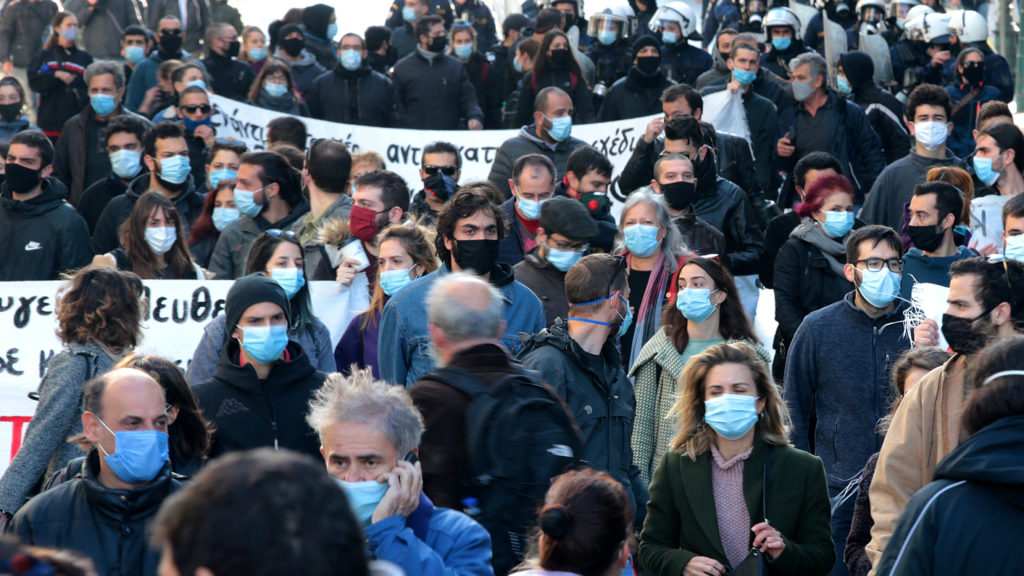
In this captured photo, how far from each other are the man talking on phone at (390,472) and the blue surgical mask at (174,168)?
6.16 metres

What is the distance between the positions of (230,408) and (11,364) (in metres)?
3.26

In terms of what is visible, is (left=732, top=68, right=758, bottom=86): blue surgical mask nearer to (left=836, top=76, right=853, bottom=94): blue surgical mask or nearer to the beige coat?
(left=836, top=76, right=853, bottom=94): blue surgical mask

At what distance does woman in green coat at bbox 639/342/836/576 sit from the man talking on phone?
1.59 m

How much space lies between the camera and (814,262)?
28.2ft

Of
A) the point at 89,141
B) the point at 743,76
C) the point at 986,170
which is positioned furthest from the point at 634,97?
the point at 89,141

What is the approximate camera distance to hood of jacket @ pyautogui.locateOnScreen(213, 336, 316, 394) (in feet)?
18.8

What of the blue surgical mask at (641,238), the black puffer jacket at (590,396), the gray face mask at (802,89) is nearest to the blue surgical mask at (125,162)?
the blue surgical mask at (641,238)

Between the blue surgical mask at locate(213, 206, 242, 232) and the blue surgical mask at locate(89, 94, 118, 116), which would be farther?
the blue surgical mask at locate(89, 94, 118, 116)

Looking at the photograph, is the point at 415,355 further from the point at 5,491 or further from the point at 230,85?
the point at 230,85

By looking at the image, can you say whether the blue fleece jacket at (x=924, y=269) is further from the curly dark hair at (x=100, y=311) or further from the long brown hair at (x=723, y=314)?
the curly dark hair at (x=100, y=311)

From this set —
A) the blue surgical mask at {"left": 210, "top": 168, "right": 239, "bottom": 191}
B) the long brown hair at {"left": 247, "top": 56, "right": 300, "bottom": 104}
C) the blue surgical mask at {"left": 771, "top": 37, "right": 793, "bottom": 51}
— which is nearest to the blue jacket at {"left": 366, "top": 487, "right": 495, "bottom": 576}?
the blue surgical mask at {"left": 210, "top": 168, "right": 239, "bottom": 191}

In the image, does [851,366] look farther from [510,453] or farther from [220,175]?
[220,175]

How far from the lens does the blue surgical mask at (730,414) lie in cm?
569

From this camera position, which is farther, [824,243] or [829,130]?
[829,130]
